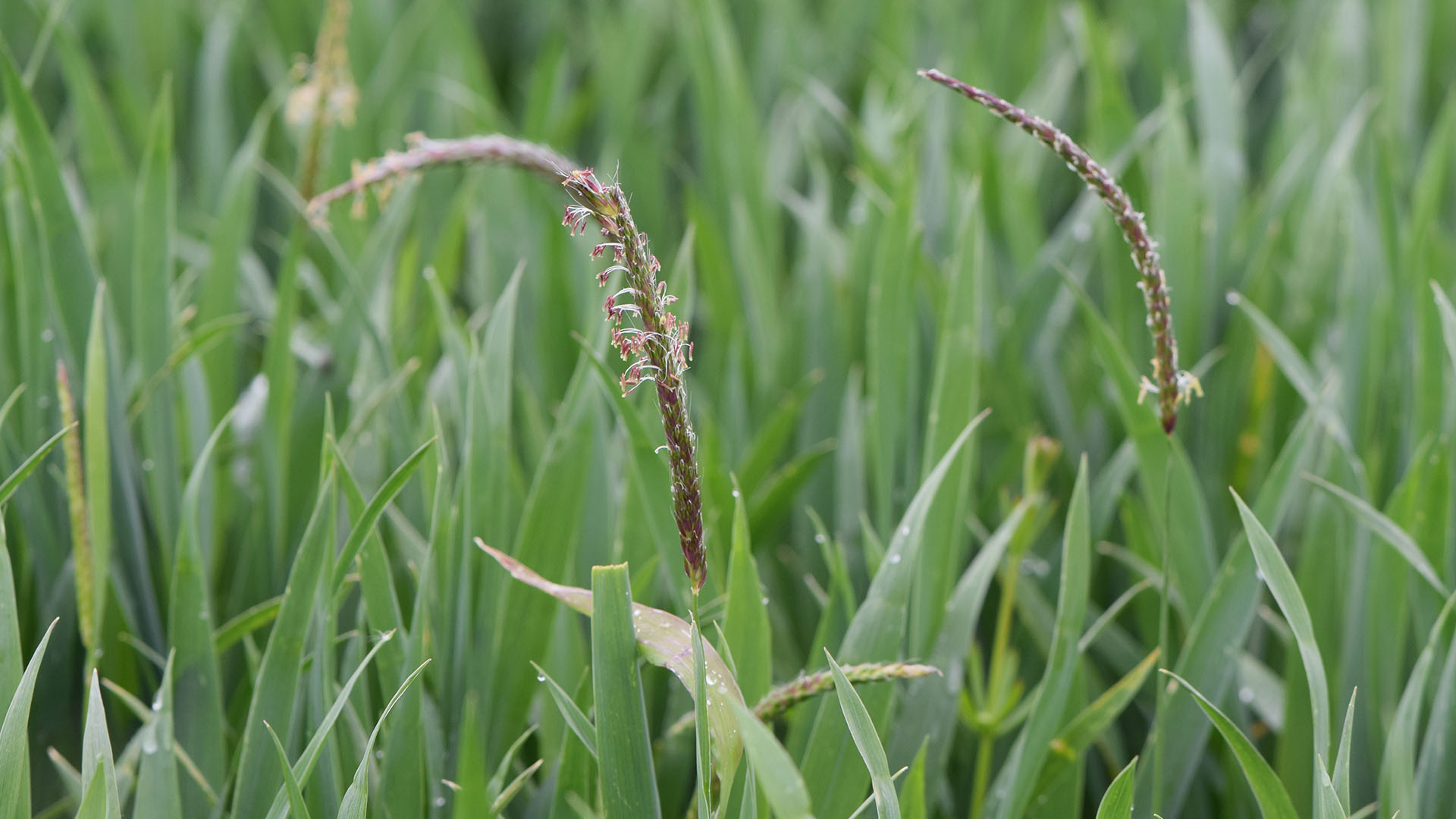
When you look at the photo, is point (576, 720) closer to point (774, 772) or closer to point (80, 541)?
point (774, 772)

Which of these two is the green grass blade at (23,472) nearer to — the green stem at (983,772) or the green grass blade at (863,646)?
the green grass blade at (863,646)

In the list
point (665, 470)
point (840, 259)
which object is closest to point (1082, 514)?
point (665, 470)

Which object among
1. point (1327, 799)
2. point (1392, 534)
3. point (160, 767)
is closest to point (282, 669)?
point (160, 767)

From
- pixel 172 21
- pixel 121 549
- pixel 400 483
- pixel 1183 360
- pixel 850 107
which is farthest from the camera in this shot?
pixel 850 107

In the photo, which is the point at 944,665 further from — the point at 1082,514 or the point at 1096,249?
the point at 1096,249

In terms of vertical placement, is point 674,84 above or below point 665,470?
above

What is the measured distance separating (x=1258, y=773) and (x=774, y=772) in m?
0.37

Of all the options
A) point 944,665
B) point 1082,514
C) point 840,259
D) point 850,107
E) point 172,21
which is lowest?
point 944,665

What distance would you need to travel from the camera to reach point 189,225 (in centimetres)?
143

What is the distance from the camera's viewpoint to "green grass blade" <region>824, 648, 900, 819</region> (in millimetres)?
602

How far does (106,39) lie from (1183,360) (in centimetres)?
154

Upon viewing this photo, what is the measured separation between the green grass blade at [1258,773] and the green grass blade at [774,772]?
28cm

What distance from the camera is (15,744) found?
649 millimetres

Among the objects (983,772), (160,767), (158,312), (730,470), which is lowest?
(983,772)
